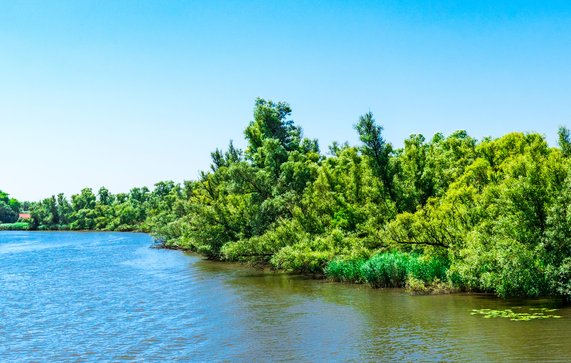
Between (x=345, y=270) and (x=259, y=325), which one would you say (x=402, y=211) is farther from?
(x=259, y=325)

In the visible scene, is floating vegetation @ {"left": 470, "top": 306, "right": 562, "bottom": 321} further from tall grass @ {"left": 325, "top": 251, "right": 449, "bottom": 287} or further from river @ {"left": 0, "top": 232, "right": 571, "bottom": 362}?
tall grass @ {"left": 325, "top": 251, "right": 449, "bottom": 287}

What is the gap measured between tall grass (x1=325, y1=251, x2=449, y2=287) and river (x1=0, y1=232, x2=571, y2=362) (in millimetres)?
1405

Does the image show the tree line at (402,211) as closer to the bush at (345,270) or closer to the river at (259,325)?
the bush at (345,270)

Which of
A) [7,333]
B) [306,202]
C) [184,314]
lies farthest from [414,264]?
[7,333]

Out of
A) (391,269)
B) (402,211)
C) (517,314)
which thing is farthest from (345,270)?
(517,314)

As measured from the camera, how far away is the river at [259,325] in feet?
83.4

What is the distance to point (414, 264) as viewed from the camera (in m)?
40.5

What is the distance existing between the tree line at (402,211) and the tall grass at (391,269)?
9 cm

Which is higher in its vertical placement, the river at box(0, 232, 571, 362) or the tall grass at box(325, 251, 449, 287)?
the tall grass at box(325, 251, 449, 287)

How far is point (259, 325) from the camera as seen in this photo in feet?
107

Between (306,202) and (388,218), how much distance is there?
13.5 meters

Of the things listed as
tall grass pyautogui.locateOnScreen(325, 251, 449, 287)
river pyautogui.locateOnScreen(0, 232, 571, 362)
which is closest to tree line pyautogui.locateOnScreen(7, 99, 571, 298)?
tall grass pyautogui.locateOnScreen(325, 251, 449, 287)

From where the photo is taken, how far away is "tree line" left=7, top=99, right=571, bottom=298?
3278 centimetres

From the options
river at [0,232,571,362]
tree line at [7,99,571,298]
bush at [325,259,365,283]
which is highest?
tree line at [7,99,571,298]
